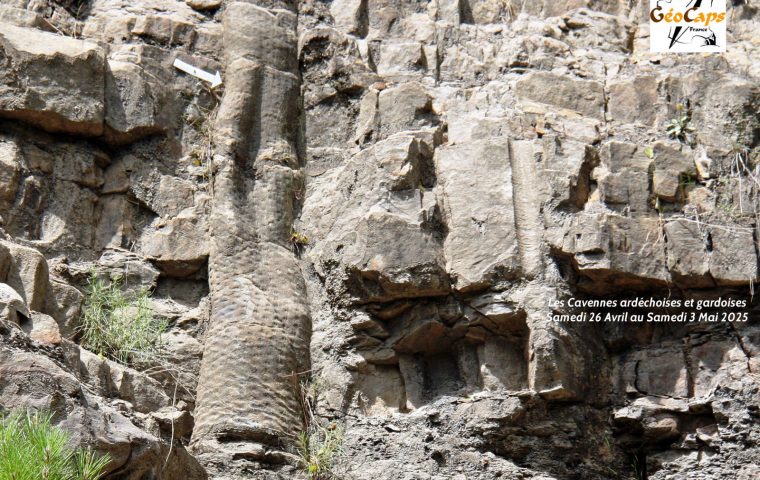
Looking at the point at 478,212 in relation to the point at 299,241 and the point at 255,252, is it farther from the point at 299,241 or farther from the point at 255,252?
the point at 255,252

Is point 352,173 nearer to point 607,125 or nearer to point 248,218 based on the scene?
point 248,218

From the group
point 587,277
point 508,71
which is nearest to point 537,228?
point 587,277

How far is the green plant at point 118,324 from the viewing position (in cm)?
625

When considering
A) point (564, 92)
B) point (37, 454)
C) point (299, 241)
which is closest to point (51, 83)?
point (299, 241)

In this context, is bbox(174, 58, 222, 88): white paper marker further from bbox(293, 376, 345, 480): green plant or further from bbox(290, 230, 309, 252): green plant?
bbox(293, 376, 345, 480): green plant

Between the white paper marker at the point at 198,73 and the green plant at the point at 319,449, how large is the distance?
8.01ft

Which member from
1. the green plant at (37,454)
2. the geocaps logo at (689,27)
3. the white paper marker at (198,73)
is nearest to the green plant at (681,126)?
the geocaps logo at (689,27)

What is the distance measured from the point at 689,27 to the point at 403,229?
243cm

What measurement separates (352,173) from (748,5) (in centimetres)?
277

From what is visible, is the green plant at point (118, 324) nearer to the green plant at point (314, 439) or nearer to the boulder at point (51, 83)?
the green plant at point (314, 439)

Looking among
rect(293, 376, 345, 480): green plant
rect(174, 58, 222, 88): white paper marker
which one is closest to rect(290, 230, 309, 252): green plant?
rect(293, 376, 345, 480): green plant

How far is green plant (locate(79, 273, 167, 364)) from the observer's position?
6246 mm

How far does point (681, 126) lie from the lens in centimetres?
677

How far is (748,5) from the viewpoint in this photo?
7.31m
